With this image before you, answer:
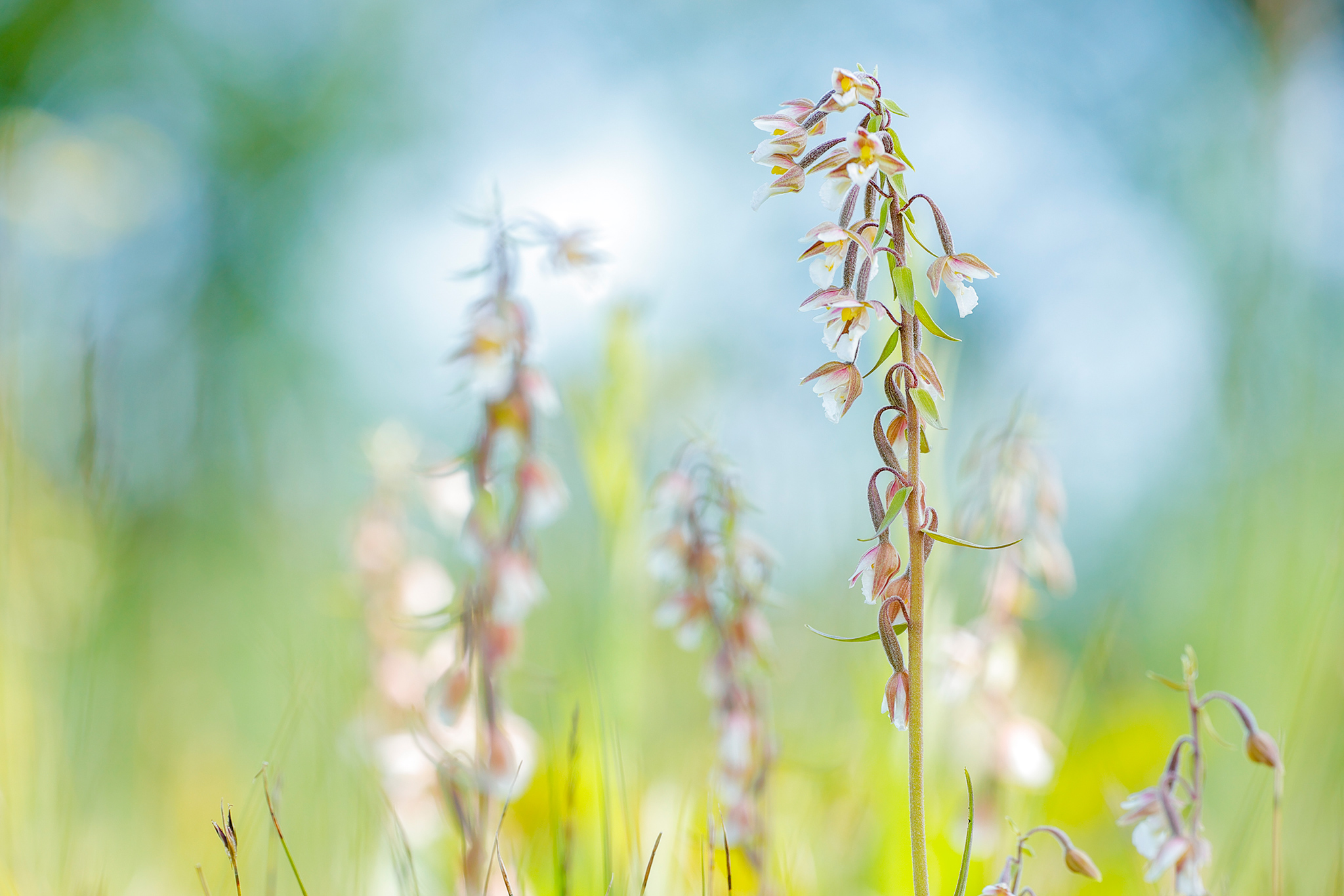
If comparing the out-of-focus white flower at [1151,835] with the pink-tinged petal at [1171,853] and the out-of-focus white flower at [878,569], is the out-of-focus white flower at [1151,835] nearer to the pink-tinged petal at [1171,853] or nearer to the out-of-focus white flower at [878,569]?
the pink-tinged petal at [1171,853]

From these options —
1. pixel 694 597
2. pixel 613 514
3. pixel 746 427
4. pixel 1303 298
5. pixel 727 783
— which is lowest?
pixel 727 783

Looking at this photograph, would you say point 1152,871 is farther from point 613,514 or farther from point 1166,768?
point 613,514

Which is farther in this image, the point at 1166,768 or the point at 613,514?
the point at 613,514

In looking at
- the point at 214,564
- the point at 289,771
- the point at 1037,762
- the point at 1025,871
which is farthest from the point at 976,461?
the point at 214,564

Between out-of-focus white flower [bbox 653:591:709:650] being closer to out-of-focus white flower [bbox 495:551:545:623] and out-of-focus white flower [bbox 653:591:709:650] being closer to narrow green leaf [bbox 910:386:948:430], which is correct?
out-of-focus white flower [bbox 495:551:545:623]

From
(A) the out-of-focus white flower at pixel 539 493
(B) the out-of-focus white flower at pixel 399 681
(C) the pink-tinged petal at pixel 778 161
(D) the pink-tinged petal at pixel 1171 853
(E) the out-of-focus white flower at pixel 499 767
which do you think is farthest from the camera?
(B) the out-of-focus white flower at pixel 399 681

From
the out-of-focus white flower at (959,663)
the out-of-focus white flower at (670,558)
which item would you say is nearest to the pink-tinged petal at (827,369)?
the out-of-focus white flower at (670,558)
